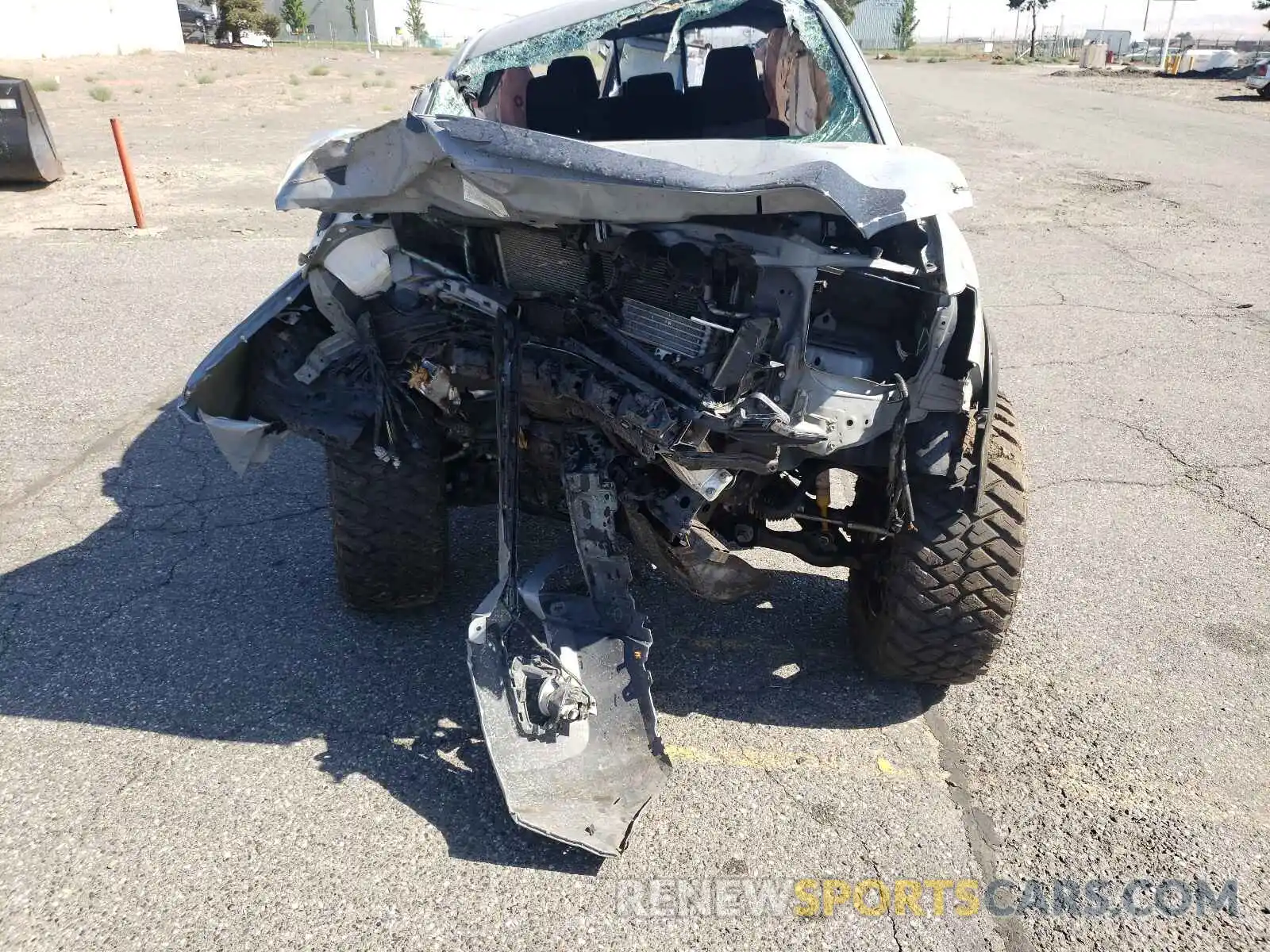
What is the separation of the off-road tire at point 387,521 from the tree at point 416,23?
7338 cm

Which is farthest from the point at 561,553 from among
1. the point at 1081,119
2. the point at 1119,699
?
the point at 1081,119

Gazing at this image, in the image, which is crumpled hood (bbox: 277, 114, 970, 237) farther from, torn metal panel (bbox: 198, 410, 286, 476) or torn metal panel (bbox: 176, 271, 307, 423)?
torn metal panel (bbox: 198, 410, 286, 476)

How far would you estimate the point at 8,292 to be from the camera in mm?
7477

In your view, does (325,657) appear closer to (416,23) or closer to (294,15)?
(294,15)

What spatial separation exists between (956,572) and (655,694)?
104 cm

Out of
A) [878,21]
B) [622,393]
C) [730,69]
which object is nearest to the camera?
[622,393]

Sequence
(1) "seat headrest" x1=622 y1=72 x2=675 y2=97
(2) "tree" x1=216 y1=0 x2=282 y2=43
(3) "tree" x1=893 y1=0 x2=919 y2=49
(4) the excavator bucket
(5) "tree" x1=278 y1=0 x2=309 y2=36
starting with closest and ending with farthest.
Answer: (1) "seat headrest" x1=622 y1=72 x2=675 y2=97, (4) the excavator bucket, (2) "tree" x1=216 y1=0 x2=282 y2=43, (5) "tree" x1=278 y1=0 x2=309 y2=36, (3) "tree" x1=893 y1=0 x2=919 y2=49

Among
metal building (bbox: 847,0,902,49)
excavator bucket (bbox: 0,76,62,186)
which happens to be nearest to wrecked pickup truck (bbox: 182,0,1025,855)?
excavator bucket (bbox: 0,76,62,186)

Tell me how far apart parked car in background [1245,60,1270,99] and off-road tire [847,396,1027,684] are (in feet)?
88.5

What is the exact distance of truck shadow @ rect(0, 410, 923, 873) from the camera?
9.22 feet

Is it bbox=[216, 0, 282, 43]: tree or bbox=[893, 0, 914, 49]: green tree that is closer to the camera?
bbox=[216, 0, 282, 43]: tree

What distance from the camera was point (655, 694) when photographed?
3.10 metres

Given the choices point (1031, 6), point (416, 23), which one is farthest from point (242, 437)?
point (416, 23)

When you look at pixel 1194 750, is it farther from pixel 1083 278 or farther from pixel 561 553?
pixel 1083 278
